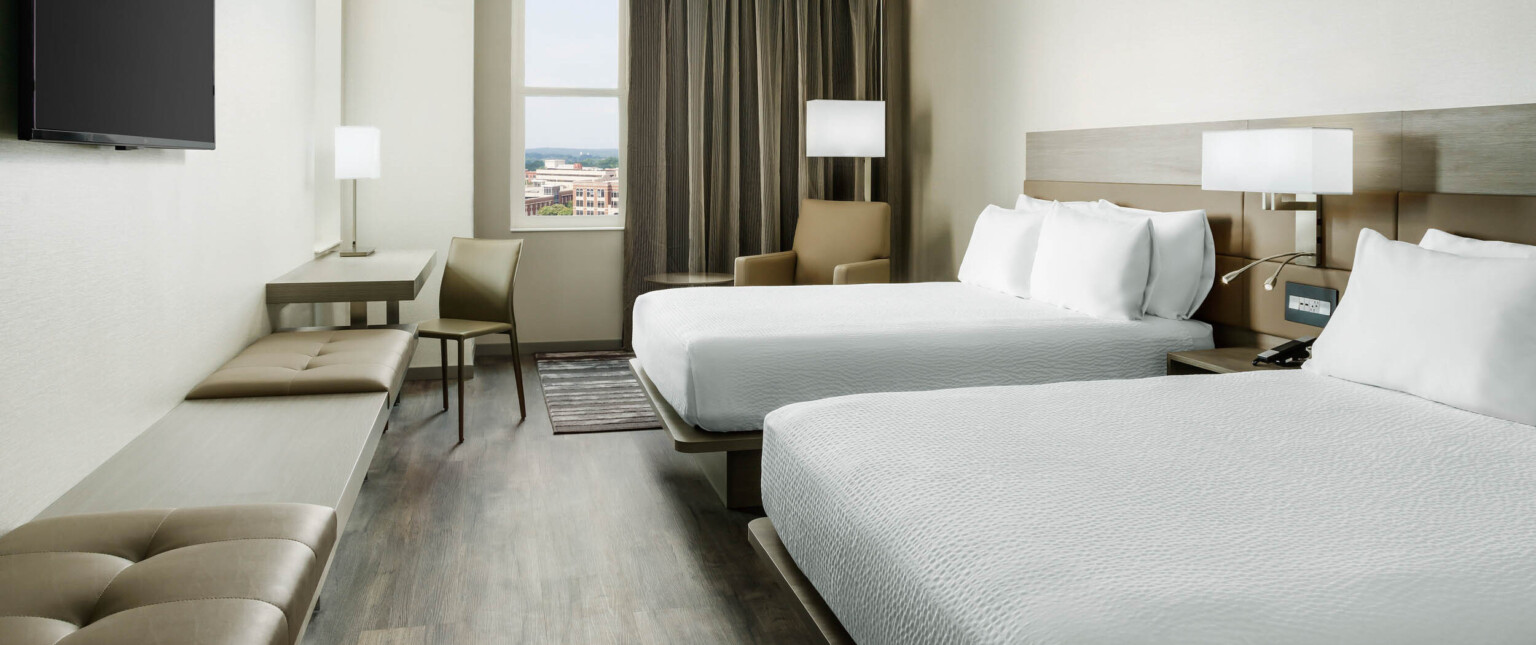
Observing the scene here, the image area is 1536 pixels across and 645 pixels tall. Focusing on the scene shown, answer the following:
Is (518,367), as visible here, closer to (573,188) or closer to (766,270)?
(766,270)

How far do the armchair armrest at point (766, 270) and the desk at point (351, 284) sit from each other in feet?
5.39

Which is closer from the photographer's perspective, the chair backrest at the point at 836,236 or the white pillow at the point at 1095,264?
the white pillow at the point at 1095,264

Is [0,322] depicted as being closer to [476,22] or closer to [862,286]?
[862,286]

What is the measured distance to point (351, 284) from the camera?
3.74m

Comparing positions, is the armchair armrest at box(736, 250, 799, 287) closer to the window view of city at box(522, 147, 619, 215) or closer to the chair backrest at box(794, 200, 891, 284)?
the chair backrest at box(794, 200, 891, 284)

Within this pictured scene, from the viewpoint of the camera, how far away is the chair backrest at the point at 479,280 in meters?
4.50

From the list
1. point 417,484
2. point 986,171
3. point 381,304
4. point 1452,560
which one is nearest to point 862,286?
point 986,171

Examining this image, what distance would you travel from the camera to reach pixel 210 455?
2.24 meters

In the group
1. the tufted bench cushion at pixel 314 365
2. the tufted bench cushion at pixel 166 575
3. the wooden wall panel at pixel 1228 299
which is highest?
the wooden wall panel at pixel 1228 299

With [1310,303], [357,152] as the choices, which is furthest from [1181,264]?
[357,152]

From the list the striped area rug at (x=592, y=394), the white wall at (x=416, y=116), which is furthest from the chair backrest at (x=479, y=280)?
the white wall at (x=416, y=116)

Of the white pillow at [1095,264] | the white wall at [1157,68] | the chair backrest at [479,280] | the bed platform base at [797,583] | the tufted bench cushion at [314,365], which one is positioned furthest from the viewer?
the chair backrest at [479,280]

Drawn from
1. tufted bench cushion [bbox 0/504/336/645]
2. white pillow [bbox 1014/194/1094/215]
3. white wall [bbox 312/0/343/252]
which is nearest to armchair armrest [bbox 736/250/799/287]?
white pillow [bbox 1014/194/1094/215]

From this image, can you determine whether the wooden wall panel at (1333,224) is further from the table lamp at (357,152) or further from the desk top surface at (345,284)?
the table lamp at (357,152)
